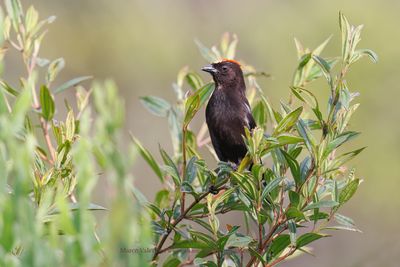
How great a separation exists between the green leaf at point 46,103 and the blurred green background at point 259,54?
6202mm

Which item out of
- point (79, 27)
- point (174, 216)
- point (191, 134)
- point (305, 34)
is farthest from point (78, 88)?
point (79, 27)

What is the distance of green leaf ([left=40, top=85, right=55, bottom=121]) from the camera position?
11.3 feet

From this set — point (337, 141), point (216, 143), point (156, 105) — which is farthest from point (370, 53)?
point (216, 143)

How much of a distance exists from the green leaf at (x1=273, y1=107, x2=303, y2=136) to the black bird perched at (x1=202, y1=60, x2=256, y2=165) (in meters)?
1.78

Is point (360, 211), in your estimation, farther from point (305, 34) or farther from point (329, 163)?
point (329, 163)

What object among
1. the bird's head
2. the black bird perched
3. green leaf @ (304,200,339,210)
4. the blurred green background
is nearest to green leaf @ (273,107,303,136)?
green leaf @ (304,200,339,210)

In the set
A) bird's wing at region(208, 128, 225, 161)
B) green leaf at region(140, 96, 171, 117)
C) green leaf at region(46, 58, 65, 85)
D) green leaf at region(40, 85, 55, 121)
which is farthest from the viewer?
bird's wing at region(208, 128, 225, 161)

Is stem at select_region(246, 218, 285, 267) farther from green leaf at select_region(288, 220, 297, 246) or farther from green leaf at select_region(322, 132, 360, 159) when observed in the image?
green leaf at select_region(322, 132, 360, 159)

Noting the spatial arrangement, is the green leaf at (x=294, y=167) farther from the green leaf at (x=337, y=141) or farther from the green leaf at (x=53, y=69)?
the green leaf at (x=53, y=69)

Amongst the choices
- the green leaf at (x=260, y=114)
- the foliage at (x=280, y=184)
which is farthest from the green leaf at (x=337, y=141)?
the green leaf at (x=260, y=114)

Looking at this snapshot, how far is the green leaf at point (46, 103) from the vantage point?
136 inches

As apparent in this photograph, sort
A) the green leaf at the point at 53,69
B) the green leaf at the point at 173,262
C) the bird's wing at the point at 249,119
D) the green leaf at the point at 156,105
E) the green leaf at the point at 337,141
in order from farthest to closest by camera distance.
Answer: the bird's wing at the point at 249,119 → the green leaf at the point at 156,105 → the green leaf at the point at 53,69 → the green leaf at the point at 173,262 → the green leaf at the point at 337,141

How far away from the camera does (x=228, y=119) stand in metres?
5.04

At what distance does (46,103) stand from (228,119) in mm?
1782
